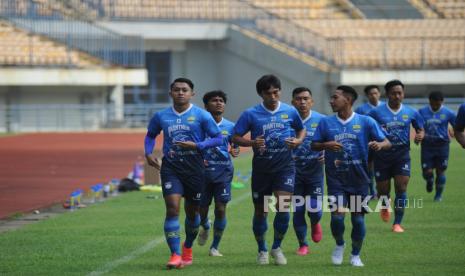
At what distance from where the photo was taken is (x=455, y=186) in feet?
73.7

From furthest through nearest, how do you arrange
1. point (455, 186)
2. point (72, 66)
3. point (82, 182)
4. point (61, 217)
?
point (72, 66), point (82, 182), point (455, 186), point (61, 217)

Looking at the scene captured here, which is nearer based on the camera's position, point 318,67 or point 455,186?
point 455,186

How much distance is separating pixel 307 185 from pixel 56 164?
57.6ft

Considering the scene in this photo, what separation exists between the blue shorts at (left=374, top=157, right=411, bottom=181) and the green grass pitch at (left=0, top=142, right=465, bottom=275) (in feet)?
2.28

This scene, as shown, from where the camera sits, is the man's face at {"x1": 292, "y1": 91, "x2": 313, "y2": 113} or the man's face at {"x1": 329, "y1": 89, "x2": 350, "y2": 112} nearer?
the man's face at {"x1": 329, "y1": 89, "x2": 350, "y2": 112}

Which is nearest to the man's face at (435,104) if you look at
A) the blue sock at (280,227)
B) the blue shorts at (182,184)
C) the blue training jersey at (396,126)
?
the blue training jersey at (396,126)

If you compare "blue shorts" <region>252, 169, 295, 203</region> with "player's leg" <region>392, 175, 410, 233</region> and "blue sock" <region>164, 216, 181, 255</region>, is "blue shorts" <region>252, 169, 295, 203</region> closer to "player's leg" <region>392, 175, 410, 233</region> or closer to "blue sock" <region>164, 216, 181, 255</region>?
"blue sock" <region>164, 216, 181, 255</region>

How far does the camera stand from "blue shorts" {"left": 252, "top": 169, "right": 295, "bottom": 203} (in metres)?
12.3

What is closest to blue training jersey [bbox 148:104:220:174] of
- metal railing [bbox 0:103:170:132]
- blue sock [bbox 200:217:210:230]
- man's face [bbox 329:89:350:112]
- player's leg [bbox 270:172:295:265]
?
player's leg [bbox 270:172:295:265]

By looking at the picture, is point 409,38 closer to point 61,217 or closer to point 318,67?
point 318,67

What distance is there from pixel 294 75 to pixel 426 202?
92.4 feet

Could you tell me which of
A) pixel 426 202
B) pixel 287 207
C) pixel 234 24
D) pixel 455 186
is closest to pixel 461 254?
pixel 287 207

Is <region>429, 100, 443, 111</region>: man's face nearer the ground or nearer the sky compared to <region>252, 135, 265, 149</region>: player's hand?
nearer the sky

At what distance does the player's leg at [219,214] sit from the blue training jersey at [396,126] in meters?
3.33
